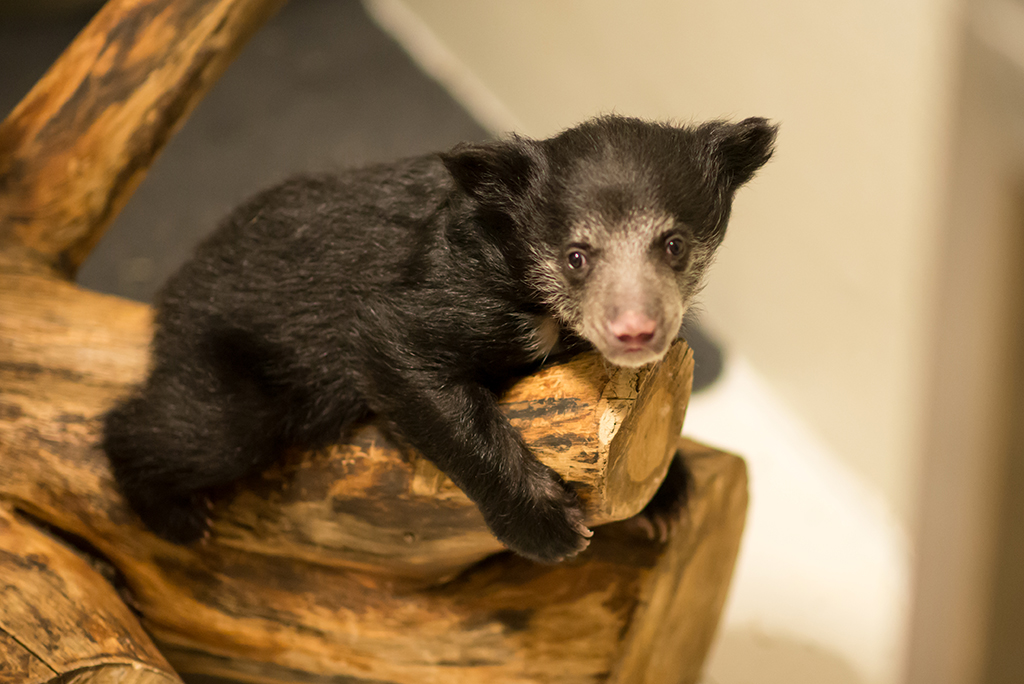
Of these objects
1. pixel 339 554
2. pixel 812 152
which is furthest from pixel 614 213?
pixel 812 152

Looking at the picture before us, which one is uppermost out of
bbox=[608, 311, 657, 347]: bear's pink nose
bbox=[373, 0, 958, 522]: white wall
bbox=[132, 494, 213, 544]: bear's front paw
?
bbox=[373, 0, 958, 522]: white wall

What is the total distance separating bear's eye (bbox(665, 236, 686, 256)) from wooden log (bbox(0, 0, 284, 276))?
2364mm

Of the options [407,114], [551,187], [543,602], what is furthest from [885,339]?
[407,114]

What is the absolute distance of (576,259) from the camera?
2.18 metres

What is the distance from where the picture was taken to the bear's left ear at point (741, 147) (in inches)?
90.4

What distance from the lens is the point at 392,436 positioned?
8.50 feet

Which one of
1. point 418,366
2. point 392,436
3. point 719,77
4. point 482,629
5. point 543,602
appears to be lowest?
point 482,629

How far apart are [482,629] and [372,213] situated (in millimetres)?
1407

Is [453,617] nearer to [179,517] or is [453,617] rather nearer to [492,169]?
[179,517]

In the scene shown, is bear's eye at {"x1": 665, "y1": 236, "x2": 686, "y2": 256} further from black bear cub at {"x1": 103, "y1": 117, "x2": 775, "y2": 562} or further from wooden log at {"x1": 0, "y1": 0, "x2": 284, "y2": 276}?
wooden log at {"x1": 0, "y1": 0, "x2": 284, "y2": 276}

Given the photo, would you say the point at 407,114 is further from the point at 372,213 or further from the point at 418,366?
the point at 418,366

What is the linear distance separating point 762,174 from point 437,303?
2.59 metres

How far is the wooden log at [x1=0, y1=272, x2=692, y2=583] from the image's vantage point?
7.33 ft

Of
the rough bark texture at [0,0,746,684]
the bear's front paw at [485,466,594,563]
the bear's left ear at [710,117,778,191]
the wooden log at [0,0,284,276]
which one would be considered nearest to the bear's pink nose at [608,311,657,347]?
the rough bark texture at [0,0,746,684]
